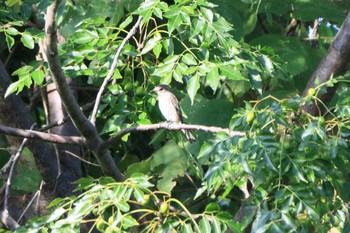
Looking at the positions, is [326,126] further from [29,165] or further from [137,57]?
[29,165]

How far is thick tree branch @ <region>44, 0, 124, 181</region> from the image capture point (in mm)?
3883

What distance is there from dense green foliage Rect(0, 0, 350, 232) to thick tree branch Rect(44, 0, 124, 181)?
0.47 ft

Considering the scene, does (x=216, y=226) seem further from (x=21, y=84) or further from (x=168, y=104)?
(x=168, y=104)

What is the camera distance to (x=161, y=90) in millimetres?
6438

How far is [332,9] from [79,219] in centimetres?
265

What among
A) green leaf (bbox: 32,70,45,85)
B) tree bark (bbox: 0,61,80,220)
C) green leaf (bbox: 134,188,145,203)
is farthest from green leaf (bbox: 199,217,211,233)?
tree bark (bbox: 0,61,80,220)

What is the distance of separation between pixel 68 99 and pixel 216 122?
5.01 ft

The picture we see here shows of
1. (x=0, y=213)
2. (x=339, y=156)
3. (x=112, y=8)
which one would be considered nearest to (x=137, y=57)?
(x=112, y=8)

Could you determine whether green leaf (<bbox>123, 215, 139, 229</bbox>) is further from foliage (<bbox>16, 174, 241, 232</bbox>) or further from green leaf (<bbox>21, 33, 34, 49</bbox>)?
green leaf (<bbox>21, 33, 34, 49</bbox>)

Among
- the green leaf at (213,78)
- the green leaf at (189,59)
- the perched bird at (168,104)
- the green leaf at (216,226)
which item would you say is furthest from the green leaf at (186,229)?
the perched bird at (168,104)

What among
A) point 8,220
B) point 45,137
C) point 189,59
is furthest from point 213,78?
point 8,220

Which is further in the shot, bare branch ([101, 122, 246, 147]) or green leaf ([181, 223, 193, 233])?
bare branch ([101, 122, 246, 147])

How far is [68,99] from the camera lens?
438cm

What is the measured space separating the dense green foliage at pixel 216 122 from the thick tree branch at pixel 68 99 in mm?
144
